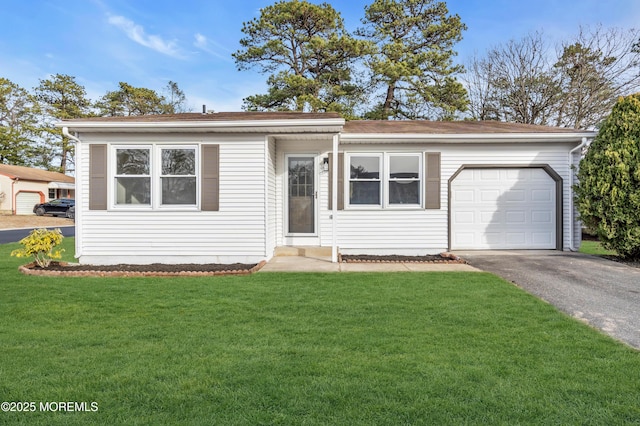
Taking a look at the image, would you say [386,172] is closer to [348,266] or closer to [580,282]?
[348,266]

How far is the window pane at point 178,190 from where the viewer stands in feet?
25.4

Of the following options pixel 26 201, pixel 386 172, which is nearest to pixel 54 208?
pixel 26 201

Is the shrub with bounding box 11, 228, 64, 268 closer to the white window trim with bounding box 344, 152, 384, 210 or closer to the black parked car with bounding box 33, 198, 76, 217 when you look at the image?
the white window trim with bounding box 344, 152, 384, 210

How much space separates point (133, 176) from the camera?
7.74 metres

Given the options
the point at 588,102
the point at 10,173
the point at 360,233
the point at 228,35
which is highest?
the point at 228,35

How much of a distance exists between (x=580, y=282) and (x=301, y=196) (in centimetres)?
552

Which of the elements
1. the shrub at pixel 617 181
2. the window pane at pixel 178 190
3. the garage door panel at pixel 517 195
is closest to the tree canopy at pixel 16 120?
the window pane at pixel 178 190

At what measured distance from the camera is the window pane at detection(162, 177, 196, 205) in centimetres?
775

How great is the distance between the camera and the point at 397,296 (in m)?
5.02

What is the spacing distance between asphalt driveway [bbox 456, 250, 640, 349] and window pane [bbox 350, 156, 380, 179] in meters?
2.66

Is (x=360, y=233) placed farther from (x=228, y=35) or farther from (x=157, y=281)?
(x=228, y=35)

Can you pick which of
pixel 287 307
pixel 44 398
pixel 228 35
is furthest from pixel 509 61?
pixel 44 398

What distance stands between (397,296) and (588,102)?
20000 millimetres

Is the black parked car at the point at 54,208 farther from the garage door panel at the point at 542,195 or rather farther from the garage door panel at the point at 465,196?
the garage door panel at the point at 542,195
